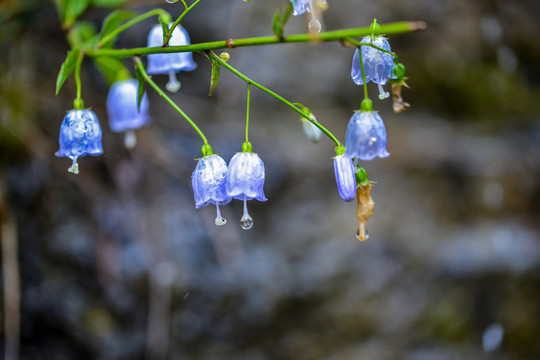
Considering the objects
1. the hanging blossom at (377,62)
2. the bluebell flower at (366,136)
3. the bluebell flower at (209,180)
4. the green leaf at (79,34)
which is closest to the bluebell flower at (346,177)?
Result: the bluebell flower at (366,136)

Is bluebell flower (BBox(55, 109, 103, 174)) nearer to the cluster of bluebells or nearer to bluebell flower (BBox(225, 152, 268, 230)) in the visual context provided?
the cluster of bluebells

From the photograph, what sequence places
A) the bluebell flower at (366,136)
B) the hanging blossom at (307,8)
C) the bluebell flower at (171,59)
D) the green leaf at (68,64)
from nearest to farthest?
the hanging blossom at (307,8), the bluebell flower at (366,136), the green leaf at (68,64), the bluebell flower at (171,59)

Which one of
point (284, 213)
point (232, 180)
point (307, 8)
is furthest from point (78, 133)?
point (284, 213)

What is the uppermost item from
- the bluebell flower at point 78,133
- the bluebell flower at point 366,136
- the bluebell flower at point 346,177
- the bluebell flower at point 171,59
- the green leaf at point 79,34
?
the green leaf at point 79,34

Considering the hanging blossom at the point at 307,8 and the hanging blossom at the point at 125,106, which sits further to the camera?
the hanging blossom at the point at 125,106

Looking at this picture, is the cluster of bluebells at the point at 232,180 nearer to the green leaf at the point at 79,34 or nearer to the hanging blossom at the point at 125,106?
the hanging blossom at the point at 125,106

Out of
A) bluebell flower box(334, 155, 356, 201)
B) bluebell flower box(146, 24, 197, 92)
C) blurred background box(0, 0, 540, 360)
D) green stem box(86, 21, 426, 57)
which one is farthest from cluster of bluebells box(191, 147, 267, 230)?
blurred background box(0, 0, 540, 360)
